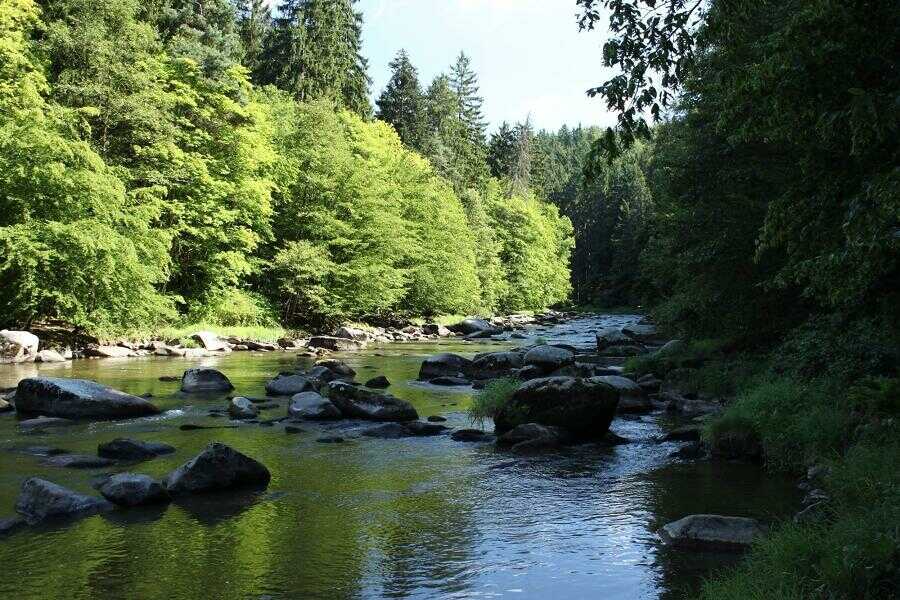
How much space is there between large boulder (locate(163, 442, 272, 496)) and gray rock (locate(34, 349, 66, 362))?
1616 centimetres

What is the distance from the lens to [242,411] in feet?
48.1

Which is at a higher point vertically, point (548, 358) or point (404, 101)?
point (404, 101)

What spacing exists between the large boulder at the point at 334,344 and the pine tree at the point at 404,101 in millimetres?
A: 33358

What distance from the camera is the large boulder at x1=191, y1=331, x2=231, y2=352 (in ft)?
94.8

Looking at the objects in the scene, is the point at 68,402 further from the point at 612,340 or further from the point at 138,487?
the point at 612,340

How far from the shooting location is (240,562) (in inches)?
274

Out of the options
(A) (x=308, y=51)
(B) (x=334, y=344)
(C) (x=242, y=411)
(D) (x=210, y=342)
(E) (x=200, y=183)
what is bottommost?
(C) (x=242, y=411)

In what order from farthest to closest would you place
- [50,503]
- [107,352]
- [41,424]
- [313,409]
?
[107,352] → [313,409] → [41,424] → [50,503]

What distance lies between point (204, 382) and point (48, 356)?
26.6 ft

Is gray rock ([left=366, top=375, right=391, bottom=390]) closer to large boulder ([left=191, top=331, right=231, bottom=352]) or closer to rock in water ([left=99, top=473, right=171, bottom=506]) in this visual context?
rock in water ([left=99, top=473, right=171, bottom=506])

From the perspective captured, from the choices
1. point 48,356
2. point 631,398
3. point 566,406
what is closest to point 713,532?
point 566,406

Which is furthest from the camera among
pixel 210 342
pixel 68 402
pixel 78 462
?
pixel 210 342

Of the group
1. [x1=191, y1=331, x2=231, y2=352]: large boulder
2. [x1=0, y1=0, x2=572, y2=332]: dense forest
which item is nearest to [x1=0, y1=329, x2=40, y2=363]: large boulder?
[x1=0, y1=0, x2=572, y2=332]: dense forest

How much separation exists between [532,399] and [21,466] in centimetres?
804
